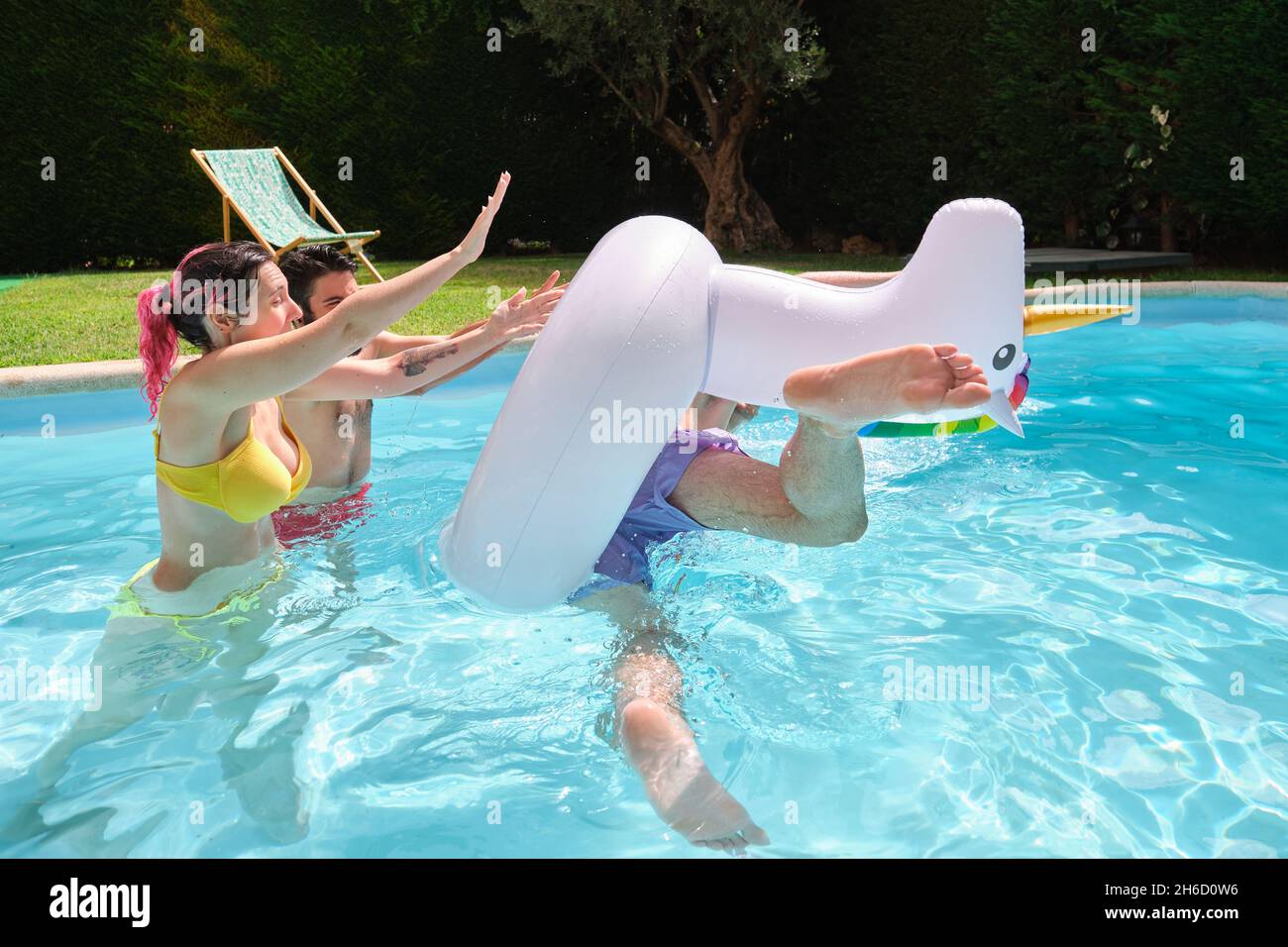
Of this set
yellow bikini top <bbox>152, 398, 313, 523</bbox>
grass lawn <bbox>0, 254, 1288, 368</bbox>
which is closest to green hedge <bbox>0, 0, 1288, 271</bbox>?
grass lawn <bbox>0, 254, 1288, 368</bbox>

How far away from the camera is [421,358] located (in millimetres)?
3465

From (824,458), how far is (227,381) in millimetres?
1396

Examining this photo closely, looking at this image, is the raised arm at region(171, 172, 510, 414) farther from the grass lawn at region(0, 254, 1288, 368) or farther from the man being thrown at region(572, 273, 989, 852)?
the grass lawn at region(0, 254, 1288, 368)

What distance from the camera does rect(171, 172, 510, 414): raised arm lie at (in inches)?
94.3

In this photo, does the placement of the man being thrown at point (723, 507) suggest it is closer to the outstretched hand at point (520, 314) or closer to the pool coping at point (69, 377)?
the outstretched hand at point (520, 314)

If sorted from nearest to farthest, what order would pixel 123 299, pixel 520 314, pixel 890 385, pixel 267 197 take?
pixel 890 385 < pixel 520 314 < pixel 267 197 < pixel 123 299

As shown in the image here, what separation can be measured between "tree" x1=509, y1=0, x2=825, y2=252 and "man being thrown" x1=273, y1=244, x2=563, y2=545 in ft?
26.0

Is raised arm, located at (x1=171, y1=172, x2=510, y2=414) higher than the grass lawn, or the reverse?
the grass lawn

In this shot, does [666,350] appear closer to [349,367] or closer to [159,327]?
[159,327]

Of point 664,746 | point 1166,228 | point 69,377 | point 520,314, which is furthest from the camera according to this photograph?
point 1166,228

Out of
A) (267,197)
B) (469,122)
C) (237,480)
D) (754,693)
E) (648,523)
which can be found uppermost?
(469,122)

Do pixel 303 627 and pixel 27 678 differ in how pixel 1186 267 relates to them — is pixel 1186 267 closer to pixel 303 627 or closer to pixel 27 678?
pixel 303 627

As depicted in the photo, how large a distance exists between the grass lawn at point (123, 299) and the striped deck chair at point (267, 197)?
871 millimetres

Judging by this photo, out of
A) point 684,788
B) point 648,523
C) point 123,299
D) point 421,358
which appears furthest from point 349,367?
point 123,299
